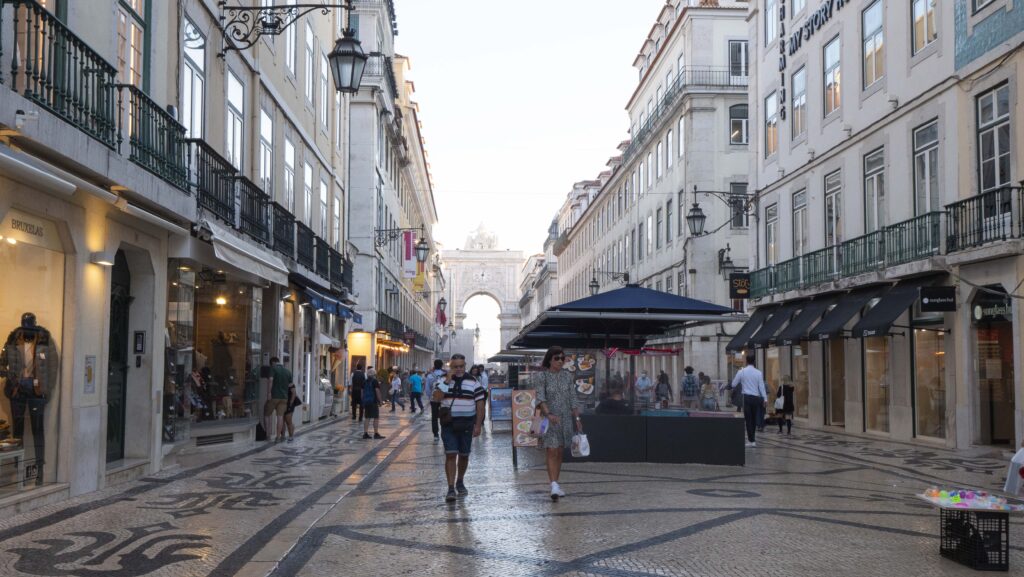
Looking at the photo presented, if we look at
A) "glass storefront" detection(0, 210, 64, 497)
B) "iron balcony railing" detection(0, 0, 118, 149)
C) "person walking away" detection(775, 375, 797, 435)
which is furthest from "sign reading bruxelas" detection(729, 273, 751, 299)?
"glass storefront" detection(0, 210, 64, 497)

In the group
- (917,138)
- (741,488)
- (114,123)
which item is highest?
(917,138)

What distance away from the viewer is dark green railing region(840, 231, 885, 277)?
21344 mm

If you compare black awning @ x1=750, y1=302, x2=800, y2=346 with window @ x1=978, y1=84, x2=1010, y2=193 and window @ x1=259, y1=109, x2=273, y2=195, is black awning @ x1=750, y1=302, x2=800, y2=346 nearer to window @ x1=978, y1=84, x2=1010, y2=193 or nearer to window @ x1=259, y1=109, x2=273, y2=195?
window @ x1=978, y1=84, x2=1010, y2=193

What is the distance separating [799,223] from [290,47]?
547 inches

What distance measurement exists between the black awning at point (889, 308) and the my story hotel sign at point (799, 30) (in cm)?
747

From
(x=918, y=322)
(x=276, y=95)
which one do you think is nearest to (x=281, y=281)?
(x=276, y=95)

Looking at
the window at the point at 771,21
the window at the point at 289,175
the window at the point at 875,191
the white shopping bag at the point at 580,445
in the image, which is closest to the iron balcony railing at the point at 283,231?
the window at the point at 289,175

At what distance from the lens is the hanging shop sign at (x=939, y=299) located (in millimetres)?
18062

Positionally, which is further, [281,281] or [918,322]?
[918,322]

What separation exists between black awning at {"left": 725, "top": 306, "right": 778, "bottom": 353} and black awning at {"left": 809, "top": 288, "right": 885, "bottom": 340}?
472 cm

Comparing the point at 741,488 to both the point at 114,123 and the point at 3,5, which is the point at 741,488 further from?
the point at 3,5

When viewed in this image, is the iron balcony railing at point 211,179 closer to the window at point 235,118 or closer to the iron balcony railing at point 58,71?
the window at point 235,118

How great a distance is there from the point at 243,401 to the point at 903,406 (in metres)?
13.1

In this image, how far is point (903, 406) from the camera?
20.8 meters
